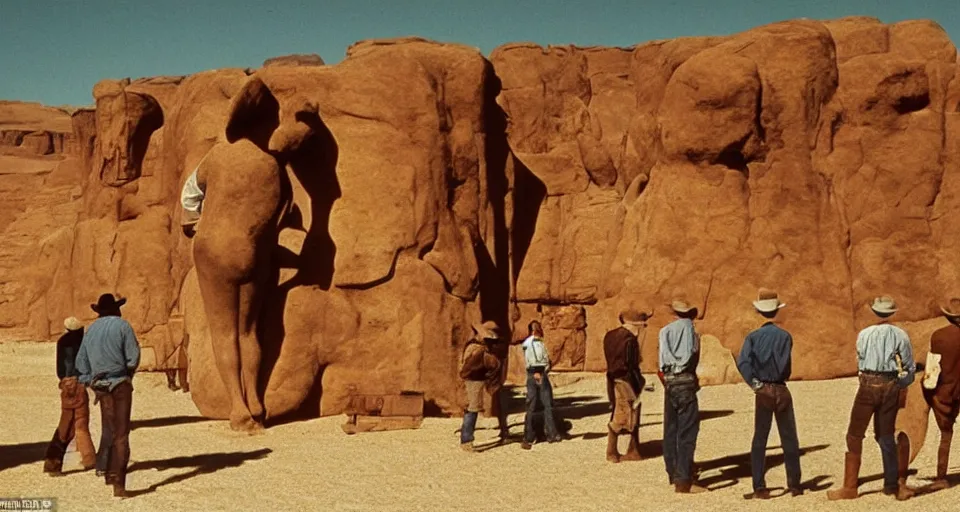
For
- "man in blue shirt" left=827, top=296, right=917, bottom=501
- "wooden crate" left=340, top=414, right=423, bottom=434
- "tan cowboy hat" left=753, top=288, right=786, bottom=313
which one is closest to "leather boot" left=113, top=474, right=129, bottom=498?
"wooden crate" left=340, top=414, right=423, bottom=434

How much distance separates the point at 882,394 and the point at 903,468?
762mm

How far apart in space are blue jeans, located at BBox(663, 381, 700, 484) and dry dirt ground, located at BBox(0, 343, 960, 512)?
28cm

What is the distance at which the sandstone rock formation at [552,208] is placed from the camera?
16.2 meters

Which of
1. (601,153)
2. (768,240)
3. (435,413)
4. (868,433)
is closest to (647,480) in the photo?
(868,433)

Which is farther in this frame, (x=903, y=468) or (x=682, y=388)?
(x=682, y=388)

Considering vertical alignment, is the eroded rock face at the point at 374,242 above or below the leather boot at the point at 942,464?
above

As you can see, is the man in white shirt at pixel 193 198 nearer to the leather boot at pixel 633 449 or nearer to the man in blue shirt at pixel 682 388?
the leather boot at pixel 633 449

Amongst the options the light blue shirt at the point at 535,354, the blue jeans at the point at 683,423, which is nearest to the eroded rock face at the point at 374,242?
the light blue shirt at the point at 535,354

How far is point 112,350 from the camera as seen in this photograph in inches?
411

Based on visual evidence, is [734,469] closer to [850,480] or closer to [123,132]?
[850,480]

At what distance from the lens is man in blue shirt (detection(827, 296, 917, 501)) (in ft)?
30.9

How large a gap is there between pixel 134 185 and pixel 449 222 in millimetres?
17673

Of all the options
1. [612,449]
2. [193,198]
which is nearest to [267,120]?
[193,198]

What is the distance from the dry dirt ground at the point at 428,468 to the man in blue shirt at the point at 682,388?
304 millimetres
